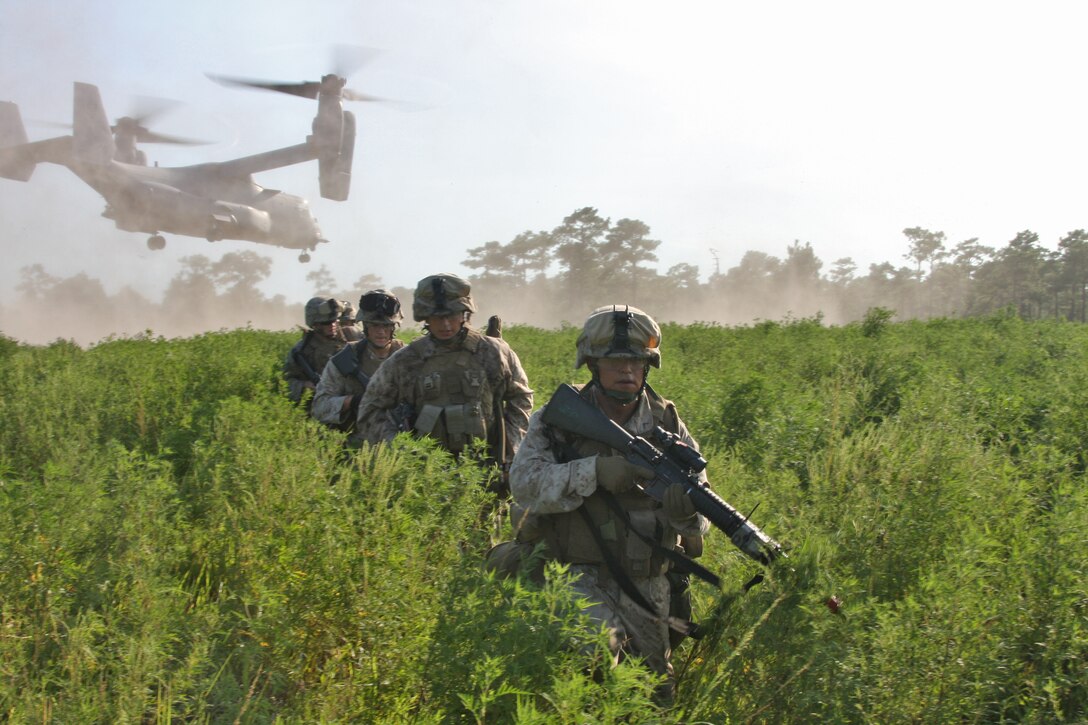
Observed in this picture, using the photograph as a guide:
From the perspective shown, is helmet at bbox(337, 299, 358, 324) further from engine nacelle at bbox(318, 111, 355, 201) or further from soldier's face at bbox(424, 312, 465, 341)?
engine nacelle at bbox(318, 111, 355, 201)

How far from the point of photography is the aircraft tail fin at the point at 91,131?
77.6ft

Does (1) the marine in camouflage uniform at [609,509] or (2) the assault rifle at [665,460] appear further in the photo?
(1) the marine in camouflage uniform at [609,509]

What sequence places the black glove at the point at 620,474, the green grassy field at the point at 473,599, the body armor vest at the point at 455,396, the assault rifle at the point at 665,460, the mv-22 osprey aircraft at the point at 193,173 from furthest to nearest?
the mv-22 osprey aircraft at the point at 193,173, the body armor vest at the point at 455,396, the black glove at the point at 620,474, the assault rifle at the point at 665,460, the green grassy field at the point at 473,599

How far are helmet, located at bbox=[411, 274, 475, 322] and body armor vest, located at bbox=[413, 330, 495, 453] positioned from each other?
0.75 feet

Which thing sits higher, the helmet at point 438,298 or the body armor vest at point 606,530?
the helmet at point 438,298

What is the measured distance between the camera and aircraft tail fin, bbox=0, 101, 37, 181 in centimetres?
2366

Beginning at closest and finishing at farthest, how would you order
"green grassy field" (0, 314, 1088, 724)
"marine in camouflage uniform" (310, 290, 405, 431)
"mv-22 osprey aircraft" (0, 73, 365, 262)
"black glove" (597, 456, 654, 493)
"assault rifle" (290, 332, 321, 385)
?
1. "green grassy field" (0, 314, 1088, 724)
2. "black glove" (597, 456, 654, 493)
3. "marine in camouflage uniform" (310, 290, 405, 431)
4. "assault rifle" (290, 332, 321, 385)
5. "mv-22 osprey aircraft" (0, 73, 365, 262)

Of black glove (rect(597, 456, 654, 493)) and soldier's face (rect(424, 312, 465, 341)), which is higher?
soldier's face (rect(424, 312, 465, 341))

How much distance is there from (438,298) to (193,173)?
830 inches

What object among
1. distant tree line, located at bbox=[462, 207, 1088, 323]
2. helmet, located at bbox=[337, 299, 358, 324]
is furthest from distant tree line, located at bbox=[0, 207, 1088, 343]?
helmet, located at bbox=[337, 299, 358, 324]

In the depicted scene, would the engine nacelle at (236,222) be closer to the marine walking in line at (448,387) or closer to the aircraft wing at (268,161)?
the aircraft wing at (268,161)

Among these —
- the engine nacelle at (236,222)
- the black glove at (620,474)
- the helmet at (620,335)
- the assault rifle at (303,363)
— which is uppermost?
the engine nacelle at (236,222)

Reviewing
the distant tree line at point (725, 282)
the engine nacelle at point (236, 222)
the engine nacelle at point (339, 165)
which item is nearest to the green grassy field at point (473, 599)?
the engine nacelle at point (236, 222)

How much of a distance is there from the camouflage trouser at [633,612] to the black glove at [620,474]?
397mm
